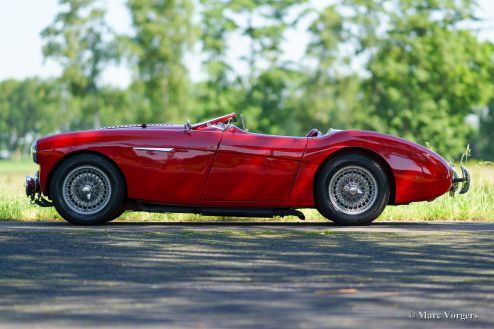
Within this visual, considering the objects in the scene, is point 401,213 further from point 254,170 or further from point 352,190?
point 254,170

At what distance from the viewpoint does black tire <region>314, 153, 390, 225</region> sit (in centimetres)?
1009

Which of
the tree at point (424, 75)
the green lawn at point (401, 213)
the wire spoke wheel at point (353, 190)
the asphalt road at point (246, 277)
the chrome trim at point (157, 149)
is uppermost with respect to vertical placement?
the tree at point (424, 75)

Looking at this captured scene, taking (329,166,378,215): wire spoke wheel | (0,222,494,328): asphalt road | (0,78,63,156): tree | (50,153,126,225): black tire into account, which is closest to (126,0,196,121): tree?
(50,153,126,225): black tire

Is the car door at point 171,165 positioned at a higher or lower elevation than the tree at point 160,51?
lower

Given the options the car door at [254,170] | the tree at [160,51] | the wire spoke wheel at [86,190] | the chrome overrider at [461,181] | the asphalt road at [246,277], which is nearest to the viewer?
the asphalt road at [246,277]

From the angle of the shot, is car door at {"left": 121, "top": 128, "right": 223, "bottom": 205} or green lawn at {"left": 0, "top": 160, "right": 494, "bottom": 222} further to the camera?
green lawn at {"left": 0, "top": 160, "right": 494, "bottom": 222}

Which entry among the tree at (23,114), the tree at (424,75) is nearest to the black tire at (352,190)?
the tree at (424,75)

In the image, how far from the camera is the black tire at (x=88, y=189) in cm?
1012

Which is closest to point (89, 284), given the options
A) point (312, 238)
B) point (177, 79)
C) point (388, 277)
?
point (388, 277)

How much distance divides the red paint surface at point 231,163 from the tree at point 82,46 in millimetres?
53258

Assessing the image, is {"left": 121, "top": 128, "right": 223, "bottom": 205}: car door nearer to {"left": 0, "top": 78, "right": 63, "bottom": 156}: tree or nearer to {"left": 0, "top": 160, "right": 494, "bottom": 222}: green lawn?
{"left": 0, "top": 160, "right": 494, "bottom": 222}: green lawn

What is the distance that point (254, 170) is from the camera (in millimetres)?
10062

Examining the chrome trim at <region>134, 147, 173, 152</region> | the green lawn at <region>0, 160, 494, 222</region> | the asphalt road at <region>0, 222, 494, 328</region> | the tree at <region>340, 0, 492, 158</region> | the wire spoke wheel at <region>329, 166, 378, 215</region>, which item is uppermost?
the tree at <region>340, 0, 492, 158</region>

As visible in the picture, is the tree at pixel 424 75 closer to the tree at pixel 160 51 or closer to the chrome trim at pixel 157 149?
the tree at pixel 160 51
